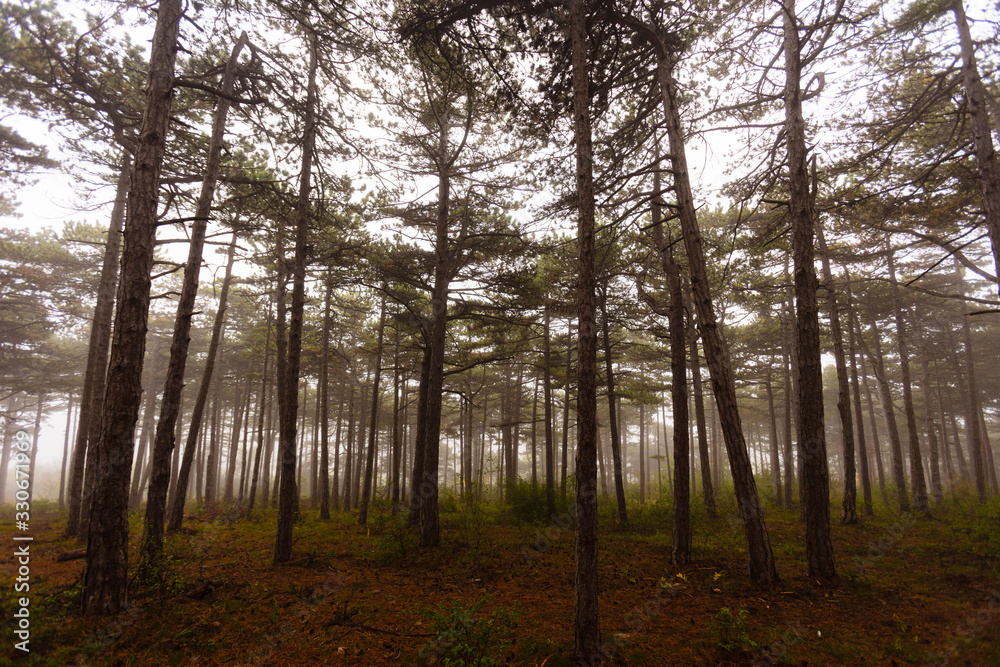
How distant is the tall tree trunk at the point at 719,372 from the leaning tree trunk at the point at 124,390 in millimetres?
8744

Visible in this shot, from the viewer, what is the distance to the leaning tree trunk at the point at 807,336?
7.62 metres

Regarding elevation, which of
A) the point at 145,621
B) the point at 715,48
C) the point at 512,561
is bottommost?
the point at 512,561

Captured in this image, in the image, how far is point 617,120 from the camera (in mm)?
9367

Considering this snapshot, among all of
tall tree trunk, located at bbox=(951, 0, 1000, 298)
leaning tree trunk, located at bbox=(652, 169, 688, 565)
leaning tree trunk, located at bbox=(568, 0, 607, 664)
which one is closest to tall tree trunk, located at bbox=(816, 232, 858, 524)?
tall tree trunk, located at bbox=(951, 0, 1000, 298)

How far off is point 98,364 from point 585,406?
45.4 feet

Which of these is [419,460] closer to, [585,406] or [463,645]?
[463,645]

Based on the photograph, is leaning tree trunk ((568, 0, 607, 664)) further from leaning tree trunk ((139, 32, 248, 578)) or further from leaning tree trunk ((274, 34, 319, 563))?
leaning tree trunk ((139, 32, 248, 578))

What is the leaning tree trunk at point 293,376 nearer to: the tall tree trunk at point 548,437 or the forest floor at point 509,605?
the forest floor at point 509,605

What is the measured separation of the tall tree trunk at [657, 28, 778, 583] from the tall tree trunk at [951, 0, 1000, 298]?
5.64 meters

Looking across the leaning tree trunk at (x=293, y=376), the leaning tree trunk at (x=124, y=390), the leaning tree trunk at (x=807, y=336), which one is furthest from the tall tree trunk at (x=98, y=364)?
the leaning tree trunk at (x=807, y=336)

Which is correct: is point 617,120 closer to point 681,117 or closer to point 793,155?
point 681,117

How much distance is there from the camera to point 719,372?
7418mm

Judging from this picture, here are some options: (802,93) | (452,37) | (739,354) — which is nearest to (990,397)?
(739,354)

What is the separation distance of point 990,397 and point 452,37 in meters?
43.7
